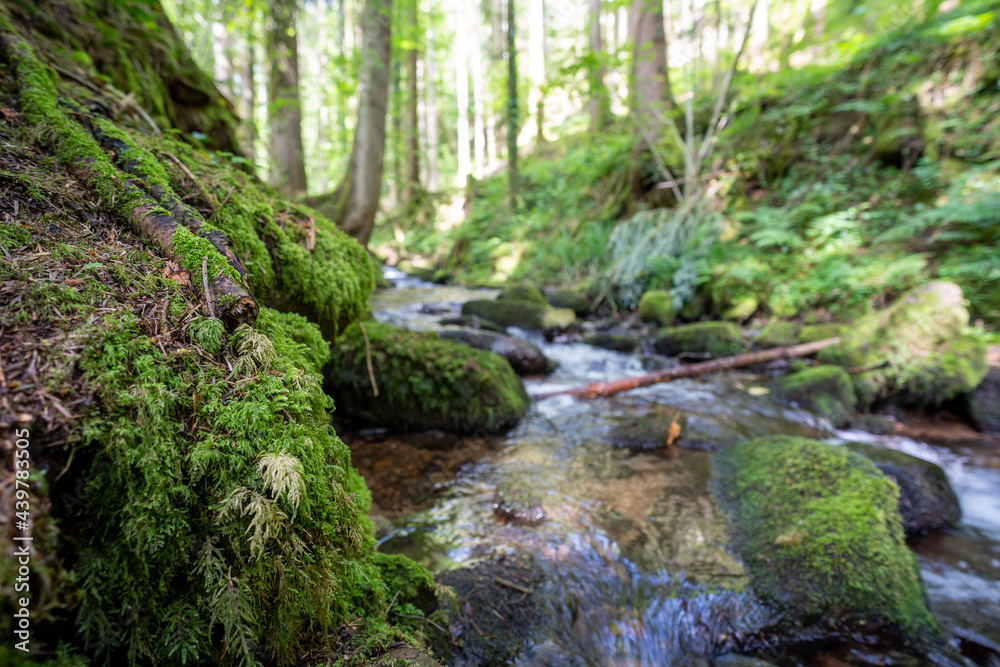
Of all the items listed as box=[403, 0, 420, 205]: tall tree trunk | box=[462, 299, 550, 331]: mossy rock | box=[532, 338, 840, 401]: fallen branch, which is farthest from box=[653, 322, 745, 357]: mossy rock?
box=[403, 0, 420, 205]: tall tree trunk

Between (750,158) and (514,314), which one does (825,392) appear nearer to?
(514,314)

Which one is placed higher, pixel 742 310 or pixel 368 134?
pixel 368 134

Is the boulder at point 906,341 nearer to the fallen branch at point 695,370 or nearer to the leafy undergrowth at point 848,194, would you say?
the fallen branch at point 695,370

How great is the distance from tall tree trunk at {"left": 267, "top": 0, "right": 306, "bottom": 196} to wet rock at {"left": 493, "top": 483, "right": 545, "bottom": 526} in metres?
4.53

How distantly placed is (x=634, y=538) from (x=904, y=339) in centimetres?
480

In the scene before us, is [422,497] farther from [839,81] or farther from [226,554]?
[839,81]

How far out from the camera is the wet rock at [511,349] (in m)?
5.69

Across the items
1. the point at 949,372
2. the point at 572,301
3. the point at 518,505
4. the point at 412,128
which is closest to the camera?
the point at 518,505

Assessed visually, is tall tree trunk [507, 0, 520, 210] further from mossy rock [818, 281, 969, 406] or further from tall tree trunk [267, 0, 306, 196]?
mossy rock [818, 281, 969, 406]

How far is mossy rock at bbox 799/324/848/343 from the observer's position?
619cm

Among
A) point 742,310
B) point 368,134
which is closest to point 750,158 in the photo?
point 742,310

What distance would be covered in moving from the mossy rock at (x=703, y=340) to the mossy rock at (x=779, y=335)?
35 centimetres

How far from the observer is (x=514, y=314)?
303 inches

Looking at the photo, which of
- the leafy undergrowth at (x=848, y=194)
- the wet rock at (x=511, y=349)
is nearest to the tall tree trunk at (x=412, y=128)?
the leafy undergrowth at (x=848, y=194)
